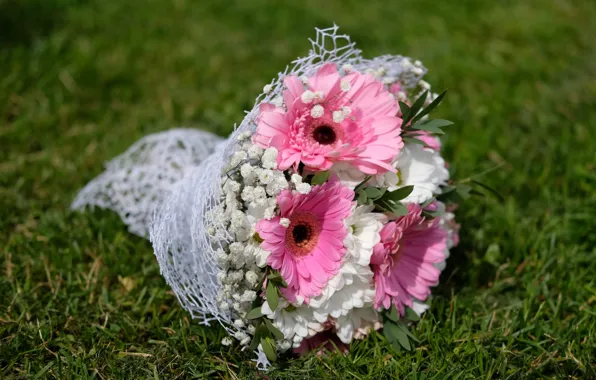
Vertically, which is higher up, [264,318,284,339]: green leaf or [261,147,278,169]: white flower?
[261,147,278,169]: white flower

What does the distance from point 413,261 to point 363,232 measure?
0.25 metres

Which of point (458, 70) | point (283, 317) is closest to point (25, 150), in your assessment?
point (283, 317)

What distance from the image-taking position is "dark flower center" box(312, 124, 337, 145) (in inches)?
62.5

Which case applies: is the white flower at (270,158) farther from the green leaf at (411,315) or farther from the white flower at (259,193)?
the green leaf at (411,315)

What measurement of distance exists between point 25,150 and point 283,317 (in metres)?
1.58

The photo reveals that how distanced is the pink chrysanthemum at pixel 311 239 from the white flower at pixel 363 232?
0.08 ft

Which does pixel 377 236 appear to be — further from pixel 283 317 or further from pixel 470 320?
pixel 470 320

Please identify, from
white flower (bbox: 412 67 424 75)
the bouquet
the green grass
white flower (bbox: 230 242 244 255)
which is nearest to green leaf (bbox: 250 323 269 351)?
the bouquet

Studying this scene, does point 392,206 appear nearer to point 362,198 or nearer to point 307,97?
point 362,198

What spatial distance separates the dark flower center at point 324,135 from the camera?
5.21 ft

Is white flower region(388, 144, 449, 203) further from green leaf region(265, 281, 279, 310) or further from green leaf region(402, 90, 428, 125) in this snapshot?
green leaf region(265, 281, 279, 310)

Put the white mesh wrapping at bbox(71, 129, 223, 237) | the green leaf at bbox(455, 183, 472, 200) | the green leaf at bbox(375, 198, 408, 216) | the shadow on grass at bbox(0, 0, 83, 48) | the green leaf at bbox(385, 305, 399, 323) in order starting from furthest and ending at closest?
the shadow on grass at bbox(0, 0, 83, 48) → the white mesh wrapping at bbox(71, 129, 223, 237) → the green leaf at bbox(455, 183, 472, 200) → the green leaf at bbox(385, 305, 399, 323) → the green leaf at bbox(375, 198, 408, 216)

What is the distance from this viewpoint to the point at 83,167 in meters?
2.56

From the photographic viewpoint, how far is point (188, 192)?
5.97 ft
